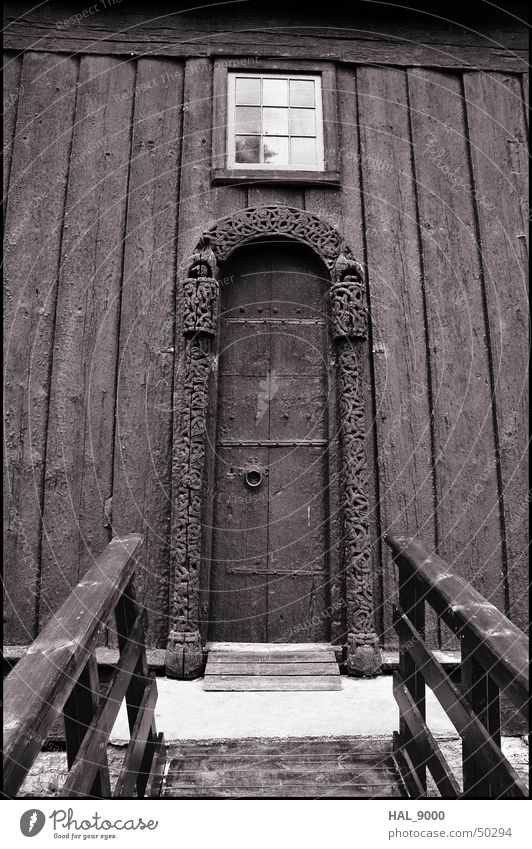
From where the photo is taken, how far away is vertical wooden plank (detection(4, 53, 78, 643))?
12.4ft

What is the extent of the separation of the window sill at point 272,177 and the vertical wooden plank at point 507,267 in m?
1.08

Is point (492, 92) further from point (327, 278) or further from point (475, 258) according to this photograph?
point (327, 278)

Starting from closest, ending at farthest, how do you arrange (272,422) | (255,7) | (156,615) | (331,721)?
1. (331,721)
2. (156,615)
3. (272,422)
4. (255,7)

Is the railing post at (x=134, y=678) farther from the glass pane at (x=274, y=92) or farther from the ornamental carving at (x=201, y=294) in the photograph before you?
the glass pane at (x=274, y=92)

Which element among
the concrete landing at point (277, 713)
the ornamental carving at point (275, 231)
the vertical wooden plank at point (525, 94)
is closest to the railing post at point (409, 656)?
the concrete landing at point (277, 713)

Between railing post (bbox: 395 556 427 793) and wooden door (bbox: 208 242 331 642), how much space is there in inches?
48.1

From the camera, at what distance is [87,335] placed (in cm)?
401

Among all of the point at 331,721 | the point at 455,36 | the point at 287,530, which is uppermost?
the point at 455,36

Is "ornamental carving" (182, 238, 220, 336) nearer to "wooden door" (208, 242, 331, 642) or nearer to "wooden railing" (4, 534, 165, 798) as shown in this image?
"wooden door" (208, 242, 331, 642)

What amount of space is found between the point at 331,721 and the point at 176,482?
1642mm

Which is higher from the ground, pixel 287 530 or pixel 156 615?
pixel 287 530

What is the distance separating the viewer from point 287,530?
3.97m

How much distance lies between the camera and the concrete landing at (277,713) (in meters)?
2.96
